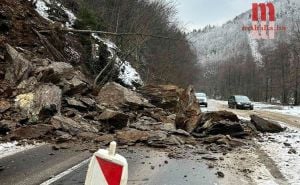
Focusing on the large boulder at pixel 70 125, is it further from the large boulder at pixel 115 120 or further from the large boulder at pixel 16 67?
the large boulder at pixel 16 67

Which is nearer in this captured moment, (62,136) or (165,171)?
(165,171)

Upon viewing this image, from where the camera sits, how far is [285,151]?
11.8 metres

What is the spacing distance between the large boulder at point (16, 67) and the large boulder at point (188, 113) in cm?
552

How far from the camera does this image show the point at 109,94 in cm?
1708

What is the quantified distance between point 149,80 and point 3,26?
20.8 meters

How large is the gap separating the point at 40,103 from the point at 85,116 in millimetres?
1628

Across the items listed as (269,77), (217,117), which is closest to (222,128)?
(217,117)

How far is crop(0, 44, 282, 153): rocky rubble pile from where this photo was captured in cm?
1186

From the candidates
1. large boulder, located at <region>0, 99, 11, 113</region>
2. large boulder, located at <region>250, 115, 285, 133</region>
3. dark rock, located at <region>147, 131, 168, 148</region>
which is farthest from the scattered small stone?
large boulder, located at <region>250, 115, 285, 133</region>

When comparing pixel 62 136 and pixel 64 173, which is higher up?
pixel 62 136

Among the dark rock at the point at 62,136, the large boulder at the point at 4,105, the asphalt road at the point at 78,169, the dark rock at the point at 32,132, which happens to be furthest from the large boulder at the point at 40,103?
the asphalt road at the point at 78,169

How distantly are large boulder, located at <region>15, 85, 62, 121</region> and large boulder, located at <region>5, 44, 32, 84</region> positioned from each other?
1504mm

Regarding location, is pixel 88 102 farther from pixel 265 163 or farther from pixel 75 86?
pixel 265 163

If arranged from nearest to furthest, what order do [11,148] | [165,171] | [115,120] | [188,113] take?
[165,171] < [11,148] < [115,120] < [188,113]
